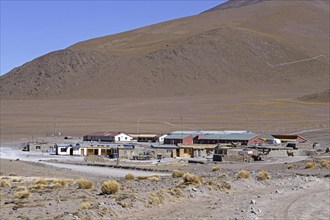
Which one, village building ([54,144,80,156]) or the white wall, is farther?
the white wall

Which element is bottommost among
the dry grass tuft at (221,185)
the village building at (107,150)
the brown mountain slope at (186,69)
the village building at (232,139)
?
the dry grass tuft at (221,185)

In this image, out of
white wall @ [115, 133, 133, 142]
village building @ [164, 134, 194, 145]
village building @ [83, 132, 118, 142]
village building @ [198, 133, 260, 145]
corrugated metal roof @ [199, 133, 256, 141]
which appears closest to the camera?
village building @ [198, 133, 260, 145]

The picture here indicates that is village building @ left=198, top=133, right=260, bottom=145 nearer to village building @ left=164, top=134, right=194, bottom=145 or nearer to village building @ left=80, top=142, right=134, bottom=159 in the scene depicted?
village building @ left=164, top=134, right=194, bottom=145

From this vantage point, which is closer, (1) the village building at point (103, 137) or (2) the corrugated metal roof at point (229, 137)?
(2) the corrugated metal roof at point (229, 137)

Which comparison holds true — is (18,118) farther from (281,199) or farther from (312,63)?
(281,199)

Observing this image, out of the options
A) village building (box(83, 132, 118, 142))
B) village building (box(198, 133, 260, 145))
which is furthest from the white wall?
village building (box(198, 133, 260, 145))

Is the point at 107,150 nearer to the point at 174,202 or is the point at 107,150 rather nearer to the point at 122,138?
the point at 122,138

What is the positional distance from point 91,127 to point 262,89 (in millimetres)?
65761

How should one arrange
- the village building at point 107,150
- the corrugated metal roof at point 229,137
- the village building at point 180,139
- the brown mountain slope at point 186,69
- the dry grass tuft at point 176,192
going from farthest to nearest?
1. the brown mountain slope at point 186,69
2. the village building at point 180,139
3. the corrugated metal roof at point 229,137
4. the village building at point 107,150
5. the dry grass tuft at point 176,192

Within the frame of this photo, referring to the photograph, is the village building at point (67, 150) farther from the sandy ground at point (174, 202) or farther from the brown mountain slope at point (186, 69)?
the brown mountain slope at point (186, 69)

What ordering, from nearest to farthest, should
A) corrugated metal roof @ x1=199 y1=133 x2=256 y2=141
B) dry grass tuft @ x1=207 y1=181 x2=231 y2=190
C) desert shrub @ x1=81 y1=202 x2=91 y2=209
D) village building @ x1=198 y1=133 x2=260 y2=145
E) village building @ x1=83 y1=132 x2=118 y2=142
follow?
desert shrub @ x1=81 y1=202 x2=91 y2=209 < dry grass tuft @ x1=207 y1=181 x2=231 y2=190 < village building @ x1=198 y1=133 x2=260 y2=145 < corrugated metal roof @ x1=199 y1=133 x2=256 y2=141 < village building @ x1=83 y1=132 x2=118 y2=142

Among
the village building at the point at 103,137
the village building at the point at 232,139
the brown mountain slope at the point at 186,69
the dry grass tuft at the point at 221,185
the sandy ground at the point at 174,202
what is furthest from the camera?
the brown mountain slope at the point at 186,69

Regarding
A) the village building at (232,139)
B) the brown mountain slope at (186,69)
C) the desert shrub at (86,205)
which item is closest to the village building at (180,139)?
the village building at (232,139)

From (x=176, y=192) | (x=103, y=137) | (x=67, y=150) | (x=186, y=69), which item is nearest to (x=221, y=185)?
(x=176, y=192)
